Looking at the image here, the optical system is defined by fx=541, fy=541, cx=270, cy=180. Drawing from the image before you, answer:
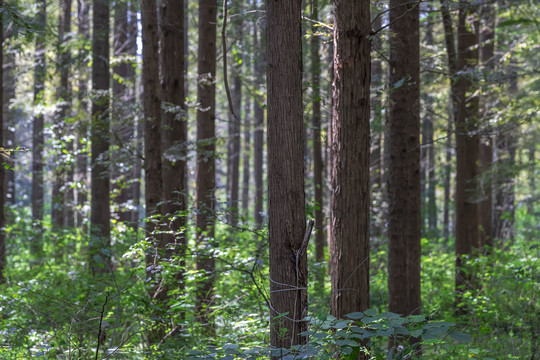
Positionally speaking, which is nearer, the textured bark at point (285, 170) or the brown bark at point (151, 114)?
the textured bark at point (285, 170)

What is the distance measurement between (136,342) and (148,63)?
13.2 feet

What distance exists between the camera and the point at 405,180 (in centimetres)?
759

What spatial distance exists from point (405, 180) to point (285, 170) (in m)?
3.53

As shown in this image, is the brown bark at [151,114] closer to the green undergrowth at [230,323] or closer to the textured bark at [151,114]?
the textured bark at [151,114]

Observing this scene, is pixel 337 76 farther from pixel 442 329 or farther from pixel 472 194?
pixel 472 194

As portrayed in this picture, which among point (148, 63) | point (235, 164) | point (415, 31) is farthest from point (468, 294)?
point (235, 164)

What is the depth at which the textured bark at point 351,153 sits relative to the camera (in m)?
5.23

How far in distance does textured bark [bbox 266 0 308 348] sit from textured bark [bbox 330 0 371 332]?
2.66 ft

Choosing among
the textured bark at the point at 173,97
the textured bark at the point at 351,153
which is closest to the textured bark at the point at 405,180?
the textured bark at the point at 351,153

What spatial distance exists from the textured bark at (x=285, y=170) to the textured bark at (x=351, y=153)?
2.66 feet

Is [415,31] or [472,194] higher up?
[415,31]

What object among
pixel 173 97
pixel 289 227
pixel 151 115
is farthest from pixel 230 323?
pixel 173 97

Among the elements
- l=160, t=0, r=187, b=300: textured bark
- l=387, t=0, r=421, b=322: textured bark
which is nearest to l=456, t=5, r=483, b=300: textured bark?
l=387, t=0, r=421, b=322: textured bark

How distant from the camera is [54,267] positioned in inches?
469
